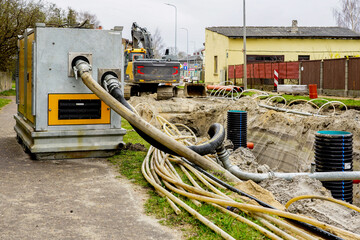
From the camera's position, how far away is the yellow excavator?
77.9 feet

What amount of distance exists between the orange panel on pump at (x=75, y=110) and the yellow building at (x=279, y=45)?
35.5m

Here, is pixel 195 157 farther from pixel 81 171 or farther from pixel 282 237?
pixel 282 237

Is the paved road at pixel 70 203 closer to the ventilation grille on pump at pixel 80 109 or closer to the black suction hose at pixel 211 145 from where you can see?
the ventilation grille on pump at pixel 80 109

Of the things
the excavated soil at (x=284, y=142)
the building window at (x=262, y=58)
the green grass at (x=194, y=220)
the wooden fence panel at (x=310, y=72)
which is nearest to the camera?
the green grass at (x=194, y=220)

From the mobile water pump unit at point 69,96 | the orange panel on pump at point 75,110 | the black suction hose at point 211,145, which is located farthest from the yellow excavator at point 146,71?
the black suction hose at point 211,145

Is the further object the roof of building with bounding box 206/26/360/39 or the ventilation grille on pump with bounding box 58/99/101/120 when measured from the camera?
the roof of building with bounding box 206/26/360/39

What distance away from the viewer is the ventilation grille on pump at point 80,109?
740 cm

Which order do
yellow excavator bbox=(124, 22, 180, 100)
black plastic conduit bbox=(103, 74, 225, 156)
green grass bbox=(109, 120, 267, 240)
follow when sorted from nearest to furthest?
green grass bbox=(109, 120, 267, 240), black plastic conduit bbox=(103, 74, 225, 156), yellow excavator bbox=(124, 22, 180, 100)

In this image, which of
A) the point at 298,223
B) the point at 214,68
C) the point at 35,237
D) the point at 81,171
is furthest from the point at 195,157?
the point at 214,68

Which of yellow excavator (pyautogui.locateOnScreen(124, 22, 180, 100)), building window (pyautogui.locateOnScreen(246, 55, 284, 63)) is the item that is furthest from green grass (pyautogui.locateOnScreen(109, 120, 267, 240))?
building window (pyautogui.locateOnScreen(246, 55, 284, 63))

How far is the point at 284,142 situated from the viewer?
13.9 m

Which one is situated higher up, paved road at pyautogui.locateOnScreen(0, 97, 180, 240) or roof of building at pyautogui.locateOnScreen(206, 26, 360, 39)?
roof of building at pyautogui.locateOnScreen(206, 26, 360, 39)

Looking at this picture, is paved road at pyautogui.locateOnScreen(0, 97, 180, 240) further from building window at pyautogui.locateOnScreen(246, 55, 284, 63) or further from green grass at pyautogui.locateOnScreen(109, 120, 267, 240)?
building window at pyautogui.locateOnScreen(246, 55, 284, 63)

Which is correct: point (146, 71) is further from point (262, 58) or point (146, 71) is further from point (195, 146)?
point (262, 58)
